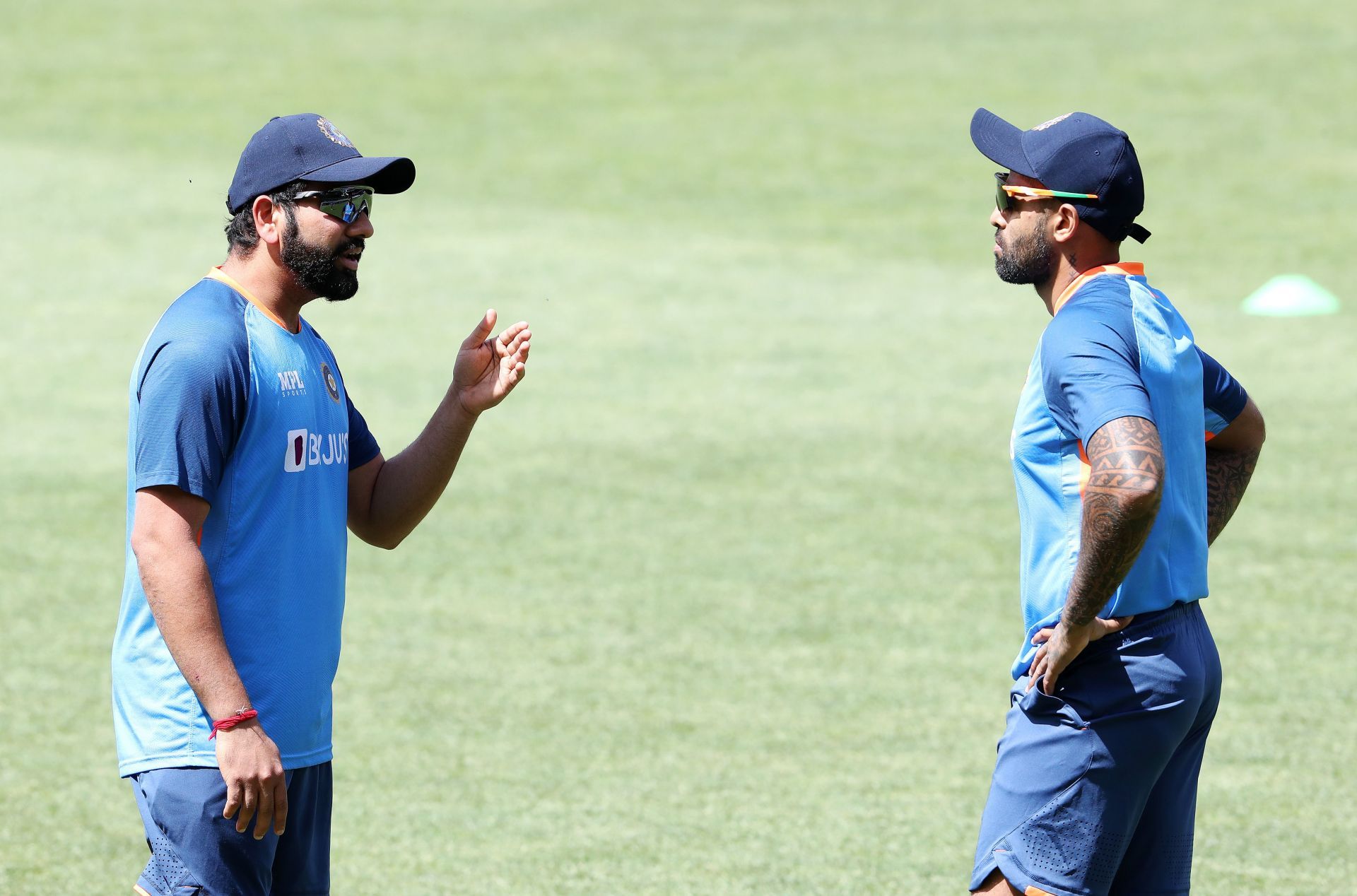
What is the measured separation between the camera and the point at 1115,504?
3.75m

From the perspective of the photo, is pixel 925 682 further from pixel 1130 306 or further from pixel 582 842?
pixel 1130 306

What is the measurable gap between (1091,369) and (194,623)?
6.45 ft

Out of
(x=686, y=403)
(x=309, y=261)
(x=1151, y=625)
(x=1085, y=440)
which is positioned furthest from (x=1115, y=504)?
(x=686, y=403)

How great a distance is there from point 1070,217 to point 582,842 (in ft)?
10.1

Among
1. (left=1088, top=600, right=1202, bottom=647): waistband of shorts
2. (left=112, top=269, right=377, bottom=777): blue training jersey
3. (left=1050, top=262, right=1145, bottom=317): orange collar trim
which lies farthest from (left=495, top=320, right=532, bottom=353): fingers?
(left=1088, top=600, right=1202, bottom=647): waistband of shorts

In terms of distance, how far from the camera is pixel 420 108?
22.8 m

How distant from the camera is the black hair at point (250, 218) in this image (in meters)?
4.04

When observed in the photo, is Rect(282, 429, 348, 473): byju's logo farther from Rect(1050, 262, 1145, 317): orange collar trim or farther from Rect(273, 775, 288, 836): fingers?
Rect(1050, 262, 1145, 317): orange collar trim

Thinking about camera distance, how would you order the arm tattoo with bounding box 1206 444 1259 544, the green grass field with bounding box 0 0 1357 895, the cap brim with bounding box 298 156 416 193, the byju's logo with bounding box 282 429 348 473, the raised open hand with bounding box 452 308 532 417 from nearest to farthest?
1. the byju's logo with bounding box 282 429 348 473
2. the cap brim with bounding box 298 156 416 193
3. the raised open hand with bounding box 452 308 532 417
4. the arm tattoo with bounding box 1206 444 1259 544
5. the green grass field with bounding box 0 0 1357 895

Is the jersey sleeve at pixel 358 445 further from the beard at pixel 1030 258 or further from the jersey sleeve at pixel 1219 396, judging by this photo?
the jersey sleeve at pixel 1219 396

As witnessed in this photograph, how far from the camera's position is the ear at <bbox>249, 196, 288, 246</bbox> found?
4.04 meters

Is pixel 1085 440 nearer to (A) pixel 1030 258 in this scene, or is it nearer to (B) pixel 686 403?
(A) pixel 1030 258

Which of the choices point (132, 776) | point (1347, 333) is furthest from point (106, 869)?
point (1347, 333)

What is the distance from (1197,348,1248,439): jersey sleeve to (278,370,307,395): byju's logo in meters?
2.15
